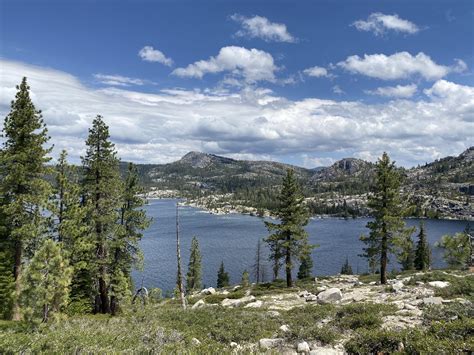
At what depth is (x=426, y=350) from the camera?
30.0ft

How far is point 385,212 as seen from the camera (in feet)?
112

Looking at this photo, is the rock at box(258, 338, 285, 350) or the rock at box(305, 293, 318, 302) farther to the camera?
the rock at box(305, 293, 318, 302)

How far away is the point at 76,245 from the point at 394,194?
1129 inches

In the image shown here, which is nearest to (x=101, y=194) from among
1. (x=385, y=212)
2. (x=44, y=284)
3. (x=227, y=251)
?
(x=44, y=284)

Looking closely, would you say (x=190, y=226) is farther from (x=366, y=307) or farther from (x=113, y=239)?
(x=366, y=307)

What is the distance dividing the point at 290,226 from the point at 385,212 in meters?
Answer: 10.1

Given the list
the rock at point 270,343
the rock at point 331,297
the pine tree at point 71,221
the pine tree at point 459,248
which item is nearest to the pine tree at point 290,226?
the rock at point 331,297

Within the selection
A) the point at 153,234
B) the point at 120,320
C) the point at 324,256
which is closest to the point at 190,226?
the point at 153,234

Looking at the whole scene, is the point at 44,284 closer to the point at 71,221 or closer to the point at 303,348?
the point at 303,348

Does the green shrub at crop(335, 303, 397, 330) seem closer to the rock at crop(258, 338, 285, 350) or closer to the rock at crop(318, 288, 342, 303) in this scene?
the rock at crop(258, 338, 285, 350)

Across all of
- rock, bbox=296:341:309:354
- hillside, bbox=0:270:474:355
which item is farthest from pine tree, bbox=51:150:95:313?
rock, bbox=296:341:309:354

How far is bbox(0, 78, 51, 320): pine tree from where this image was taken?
73.6 feet

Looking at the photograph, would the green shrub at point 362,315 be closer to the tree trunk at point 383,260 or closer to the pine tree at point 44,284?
the pine tree at point 44,284

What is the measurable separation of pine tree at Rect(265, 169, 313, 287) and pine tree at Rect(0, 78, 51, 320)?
23.8m
